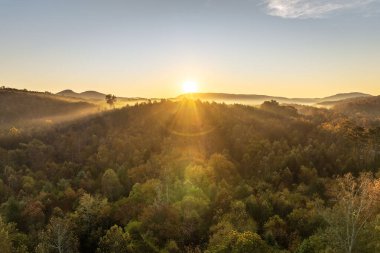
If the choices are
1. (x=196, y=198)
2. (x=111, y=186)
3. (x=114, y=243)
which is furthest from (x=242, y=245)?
(x=111, y=186)

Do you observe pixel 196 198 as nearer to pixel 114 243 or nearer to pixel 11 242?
pixel 114 243

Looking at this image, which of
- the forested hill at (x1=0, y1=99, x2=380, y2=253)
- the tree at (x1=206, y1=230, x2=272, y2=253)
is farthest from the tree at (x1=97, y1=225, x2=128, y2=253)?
the tree at (x1=206, y1=230, x2=272, y2=253)

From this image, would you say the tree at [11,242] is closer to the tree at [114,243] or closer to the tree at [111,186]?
the tree at [114,243]

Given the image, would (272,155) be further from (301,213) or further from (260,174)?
(301,213)

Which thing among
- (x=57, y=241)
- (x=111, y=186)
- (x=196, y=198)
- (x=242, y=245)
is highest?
(x=242, y=245)

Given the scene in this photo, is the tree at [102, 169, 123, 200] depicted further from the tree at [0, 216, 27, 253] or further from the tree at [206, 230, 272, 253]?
the tree at [206, 230, 272, 253]

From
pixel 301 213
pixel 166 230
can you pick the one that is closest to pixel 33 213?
pixel 166 230
